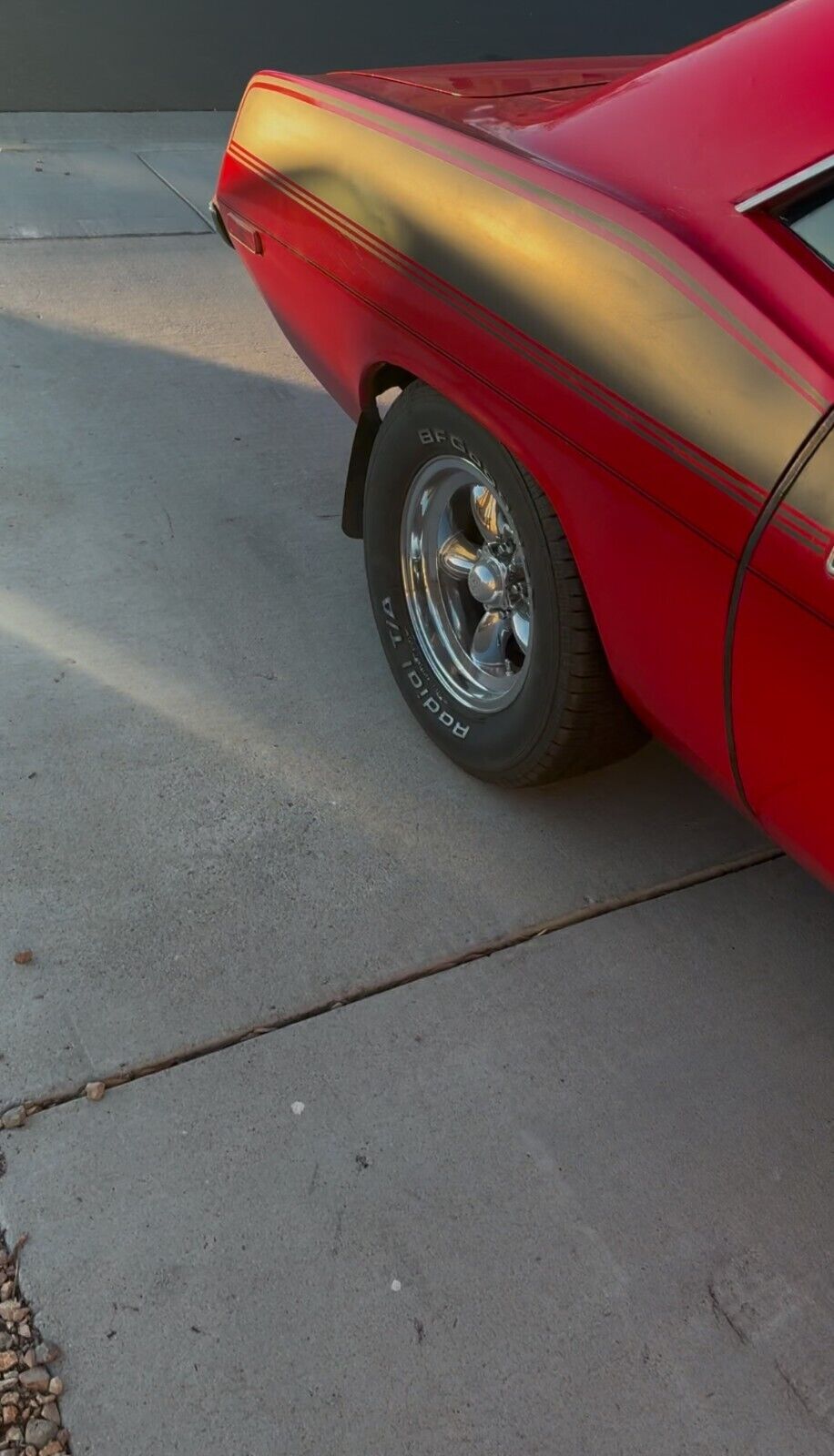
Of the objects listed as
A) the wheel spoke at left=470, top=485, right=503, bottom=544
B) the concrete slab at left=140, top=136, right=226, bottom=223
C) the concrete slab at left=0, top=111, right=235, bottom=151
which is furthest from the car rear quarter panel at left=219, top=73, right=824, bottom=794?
the concrete slab at left=0, top=111, right=235, bottom=151

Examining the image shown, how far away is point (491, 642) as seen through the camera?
2.82 m

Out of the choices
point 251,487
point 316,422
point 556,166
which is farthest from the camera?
point 316,422

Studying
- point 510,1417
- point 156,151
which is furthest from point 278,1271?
point 156,151

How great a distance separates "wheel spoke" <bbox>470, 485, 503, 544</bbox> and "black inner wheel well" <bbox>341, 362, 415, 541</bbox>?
0.99 ft

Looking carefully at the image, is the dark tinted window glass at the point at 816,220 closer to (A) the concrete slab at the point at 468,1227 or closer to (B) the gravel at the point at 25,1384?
(A) the concrete slab at the point at 468,1227

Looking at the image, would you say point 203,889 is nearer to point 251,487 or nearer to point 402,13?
point 251,487

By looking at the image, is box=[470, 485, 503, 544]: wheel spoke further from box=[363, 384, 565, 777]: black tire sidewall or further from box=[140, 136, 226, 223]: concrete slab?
box=[140, 136, 226, 223]: concrete slab

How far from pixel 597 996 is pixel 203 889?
2.70 feet

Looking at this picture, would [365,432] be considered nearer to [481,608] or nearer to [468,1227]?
[481,608]

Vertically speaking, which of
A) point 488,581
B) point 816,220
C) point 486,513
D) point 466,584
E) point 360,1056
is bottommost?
point 360,1056

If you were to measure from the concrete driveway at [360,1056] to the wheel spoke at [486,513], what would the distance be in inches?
22.4

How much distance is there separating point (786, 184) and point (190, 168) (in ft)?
18.4

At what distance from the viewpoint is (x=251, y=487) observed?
3.93 m

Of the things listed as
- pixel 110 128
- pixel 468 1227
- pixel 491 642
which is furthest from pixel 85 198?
pixel 468 1227
